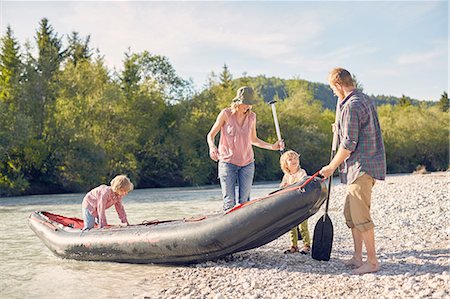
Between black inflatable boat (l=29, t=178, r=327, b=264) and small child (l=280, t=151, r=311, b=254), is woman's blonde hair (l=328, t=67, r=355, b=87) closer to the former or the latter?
black inflatable boat (l=29, t=178, r=327, b=264)

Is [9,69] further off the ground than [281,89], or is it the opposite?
[281,89]

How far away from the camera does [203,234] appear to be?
4.46 m

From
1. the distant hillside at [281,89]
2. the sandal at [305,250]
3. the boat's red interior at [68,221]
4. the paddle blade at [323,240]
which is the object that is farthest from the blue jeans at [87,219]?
the distant hillside at [281,89]

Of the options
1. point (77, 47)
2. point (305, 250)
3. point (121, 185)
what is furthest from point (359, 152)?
point (77, 47)

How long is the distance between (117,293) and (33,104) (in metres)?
18.4

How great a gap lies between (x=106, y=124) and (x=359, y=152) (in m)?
18.9

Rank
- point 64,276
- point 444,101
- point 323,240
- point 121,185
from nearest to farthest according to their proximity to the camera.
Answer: point 323,240 < point 64,276 < point 121,185 < point 444,101

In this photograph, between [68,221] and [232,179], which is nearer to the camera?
[232,179]

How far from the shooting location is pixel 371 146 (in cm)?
387

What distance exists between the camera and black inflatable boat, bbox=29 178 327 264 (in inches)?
167

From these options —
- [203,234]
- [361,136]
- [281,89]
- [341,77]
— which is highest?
[281,89]

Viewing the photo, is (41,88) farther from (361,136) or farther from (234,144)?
(361,136)

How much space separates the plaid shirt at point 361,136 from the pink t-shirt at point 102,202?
2.59 metres

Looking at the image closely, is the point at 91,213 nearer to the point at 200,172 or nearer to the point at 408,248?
the point at 408,248
